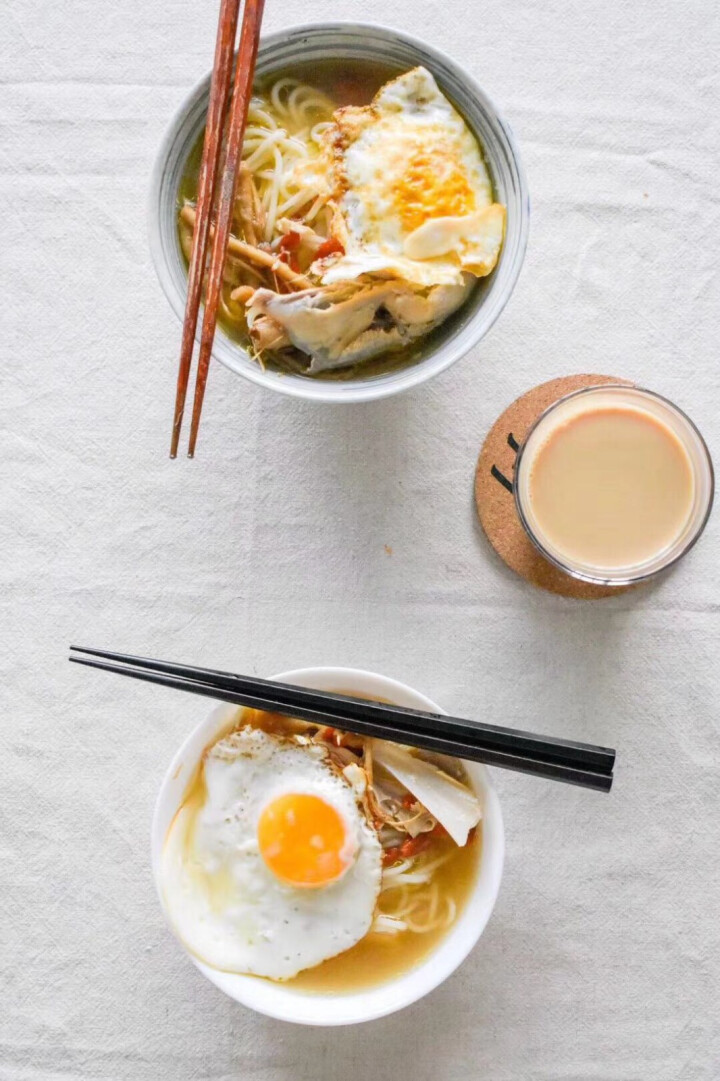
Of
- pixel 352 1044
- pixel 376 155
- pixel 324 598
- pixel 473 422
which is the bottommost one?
pixel 352 1044

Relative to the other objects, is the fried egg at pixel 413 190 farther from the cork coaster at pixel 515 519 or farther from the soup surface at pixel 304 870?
the soup surface at pixel 304 870

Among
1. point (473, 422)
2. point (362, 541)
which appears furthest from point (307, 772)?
point (473, 422)

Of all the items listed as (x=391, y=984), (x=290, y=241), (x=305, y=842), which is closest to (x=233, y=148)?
(x=290, y=241)

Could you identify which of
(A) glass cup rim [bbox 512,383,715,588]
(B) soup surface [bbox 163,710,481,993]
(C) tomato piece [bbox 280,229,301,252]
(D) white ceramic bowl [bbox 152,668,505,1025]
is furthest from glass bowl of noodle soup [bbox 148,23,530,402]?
(B) soup surface [bbox 163,710,481,993]

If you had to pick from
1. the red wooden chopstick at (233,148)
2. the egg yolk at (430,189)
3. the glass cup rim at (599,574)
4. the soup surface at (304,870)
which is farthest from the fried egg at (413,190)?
the soup surface at (304,870)

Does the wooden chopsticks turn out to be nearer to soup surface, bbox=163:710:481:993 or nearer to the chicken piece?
the chicken piece

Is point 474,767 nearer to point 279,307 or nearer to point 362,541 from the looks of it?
point 362,541
